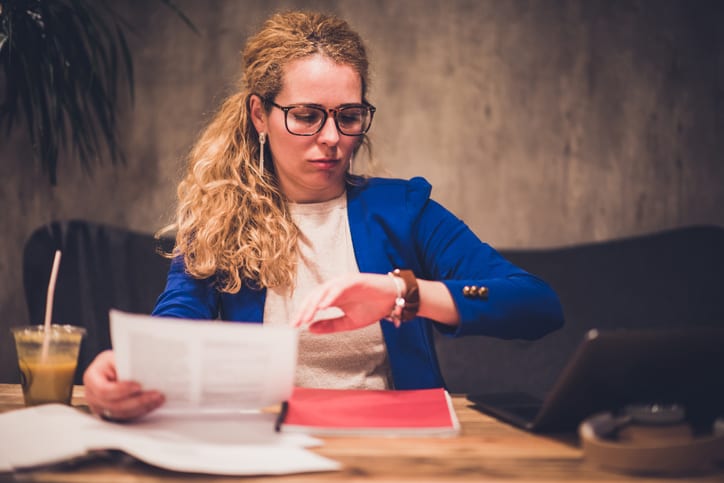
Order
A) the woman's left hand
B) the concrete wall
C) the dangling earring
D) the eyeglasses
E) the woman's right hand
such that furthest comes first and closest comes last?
the concrete wall
the dangling earring
the eyeglasses
the woman's left hand
the woman's right hand

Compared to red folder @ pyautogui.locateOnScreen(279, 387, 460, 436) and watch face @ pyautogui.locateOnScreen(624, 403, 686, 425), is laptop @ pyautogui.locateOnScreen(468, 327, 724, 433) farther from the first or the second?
red folder @ pyautogui.locateOnScreen(279, 387, 460, 436)

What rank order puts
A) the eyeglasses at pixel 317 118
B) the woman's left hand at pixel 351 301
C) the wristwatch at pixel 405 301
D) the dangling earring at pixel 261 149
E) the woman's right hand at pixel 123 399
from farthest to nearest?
the dangling earring at pixel 261 149 < the eyeglasses at pixel 317 118 < the wristwatch at pixel 405 301 < the woman's left hand at pixel 351 301 < the woman's right hand at pixel 123 399

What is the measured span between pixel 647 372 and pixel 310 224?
93 cm

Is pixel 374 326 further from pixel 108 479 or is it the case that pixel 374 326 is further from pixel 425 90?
pixel 425 90

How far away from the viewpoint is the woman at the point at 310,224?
151cm

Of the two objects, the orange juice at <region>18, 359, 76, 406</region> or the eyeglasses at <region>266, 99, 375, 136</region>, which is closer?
the orange juice at <region>18, 359, 76, 406</region>

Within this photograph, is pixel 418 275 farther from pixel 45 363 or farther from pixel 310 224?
pixel 45 363

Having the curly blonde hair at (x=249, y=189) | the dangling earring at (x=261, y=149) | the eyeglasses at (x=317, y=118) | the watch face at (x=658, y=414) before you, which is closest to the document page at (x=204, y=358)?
the watch face at (x=658, y=414)

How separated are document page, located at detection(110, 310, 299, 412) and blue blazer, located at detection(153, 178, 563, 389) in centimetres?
45

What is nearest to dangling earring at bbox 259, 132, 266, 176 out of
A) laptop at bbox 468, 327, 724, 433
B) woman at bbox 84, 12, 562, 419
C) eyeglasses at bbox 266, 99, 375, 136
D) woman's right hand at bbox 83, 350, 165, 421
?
woman at bbox 84, 12, 562, 419

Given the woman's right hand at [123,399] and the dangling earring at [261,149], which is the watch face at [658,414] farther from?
the dangling earring at [261,149]

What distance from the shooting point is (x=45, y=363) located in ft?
3.50

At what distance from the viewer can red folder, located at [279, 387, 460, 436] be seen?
932 mm

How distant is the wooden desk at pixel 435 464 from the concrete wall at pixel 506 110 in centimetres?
175
